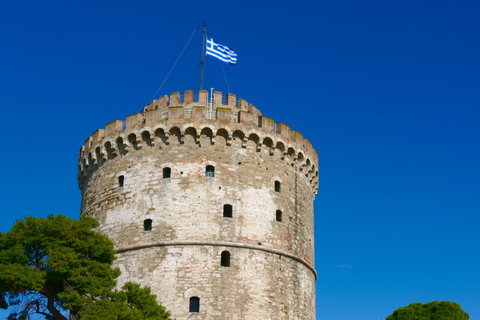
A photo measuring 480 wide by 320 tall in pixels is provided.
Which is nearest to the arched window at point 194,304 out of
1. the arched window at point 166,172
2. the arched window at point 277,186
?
the arched window at point 166,172

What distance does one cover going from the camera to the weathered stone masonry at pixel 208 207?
24.4 m

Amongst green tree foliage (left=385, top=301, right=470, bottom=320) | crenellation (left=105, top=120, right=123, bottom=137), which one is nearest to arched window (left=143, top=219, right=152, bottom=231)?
crenellation (left=105, top=120, right=123, bottom=137)

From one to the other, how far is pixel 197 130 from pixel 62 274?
7891 mm

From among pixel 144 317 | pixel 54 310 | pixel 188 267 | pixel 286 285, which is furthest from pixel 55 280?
pixel 286 285

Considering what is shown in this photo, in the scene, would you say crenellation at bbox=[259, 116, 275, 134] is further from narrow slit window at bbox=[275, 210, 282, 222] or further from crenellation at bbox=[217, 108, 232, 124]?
narrow slit window at bbox=[275, 210, 282, 222]

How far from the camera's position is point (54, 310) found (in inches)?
866

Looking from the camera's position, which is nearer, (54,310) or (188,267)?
(54,310)

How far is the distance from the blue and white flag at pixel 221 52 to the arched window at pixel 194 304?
446 inches

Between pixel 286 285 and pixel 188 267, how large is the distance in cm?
385

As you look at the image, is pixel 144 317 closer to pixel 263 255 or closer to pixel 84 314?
pixel 84 314

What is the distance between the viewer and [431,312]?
27.9 m

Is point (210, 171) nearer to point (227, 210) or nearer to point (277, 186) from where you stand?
point (227, 210)

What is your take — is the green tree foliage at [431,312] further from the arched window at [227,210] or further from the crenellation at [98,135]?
the crenellation at [98,135]

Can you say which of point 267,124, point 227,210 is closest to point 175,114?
point 267,124
